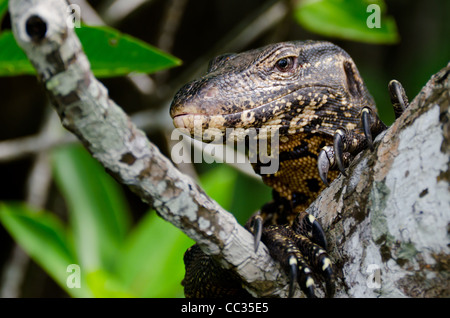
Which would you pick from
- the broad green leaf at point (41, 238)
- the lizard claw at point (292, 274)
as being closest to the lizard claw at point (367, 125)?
the lizard claw at point (292, 274)

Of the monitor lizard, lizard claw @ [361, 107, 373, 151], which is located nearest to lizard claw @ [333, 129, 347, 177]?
the monitor lizard

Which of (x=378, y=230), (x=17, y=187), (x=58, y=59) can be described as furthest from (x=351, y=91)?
(x=17, y=187)

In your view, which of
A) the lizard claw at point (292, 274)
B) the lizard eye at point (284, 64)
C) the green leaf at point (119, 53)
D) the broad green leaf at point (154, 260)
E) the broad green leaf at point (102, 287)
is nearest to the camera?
the lizard claw at point (292, 274)

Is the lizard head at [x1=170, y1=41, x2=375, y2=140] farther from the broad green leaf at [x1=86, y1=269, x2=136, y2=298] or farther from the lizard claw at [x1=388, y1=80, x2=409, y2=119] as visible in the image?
the broad green leaf at [x1=86, y1=269, x2=136, y2=298]

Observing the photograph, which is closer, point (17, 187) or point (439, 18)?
point (439, 18)

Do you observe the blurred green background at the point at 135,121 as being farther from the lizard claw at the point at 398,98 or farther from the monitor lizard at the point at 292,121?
the lizard claw at the point at 398,98
